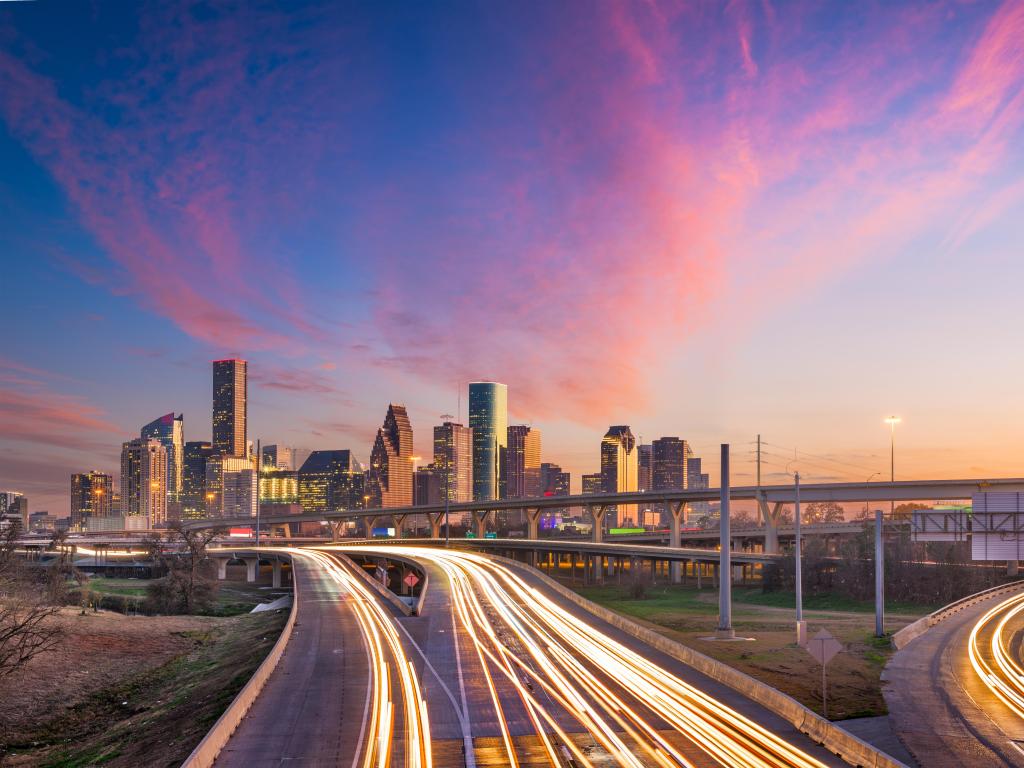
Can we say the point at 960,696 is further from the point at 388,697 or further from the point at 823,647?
the point at 388,697

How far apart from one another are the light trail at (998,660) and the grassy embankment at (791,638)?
13.0ft

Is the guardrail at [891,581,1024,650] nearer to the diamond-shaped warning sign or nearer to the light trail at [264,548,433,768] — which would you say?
the diamond-shaped warning sign

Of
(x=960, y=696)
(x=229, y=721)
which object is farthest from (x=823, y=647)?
(x=229, y=721)

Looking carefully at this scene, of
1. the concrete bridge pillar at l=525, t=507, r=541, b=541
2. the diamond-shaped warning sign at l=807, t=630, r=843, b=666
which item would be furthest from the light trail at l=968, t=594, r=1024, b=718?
the concrete bridge pillar at l=525, t=507, r=541, b=541

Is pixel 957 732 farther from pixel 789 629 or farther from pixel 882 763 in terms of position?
pixel 789 629

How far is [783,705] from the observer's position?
25125mm

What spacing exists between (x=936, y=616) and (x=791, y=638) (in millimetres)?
14500

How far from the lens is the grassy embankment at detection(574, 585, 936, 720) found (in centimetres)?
3048

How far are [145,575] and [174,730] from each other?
352 ft

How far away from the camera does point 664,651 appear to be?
37.1 m

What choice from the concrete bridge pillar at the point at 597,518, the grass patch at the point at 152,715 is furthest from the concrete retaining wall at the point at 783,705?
the concrete bridge pillar at the point at 597,518

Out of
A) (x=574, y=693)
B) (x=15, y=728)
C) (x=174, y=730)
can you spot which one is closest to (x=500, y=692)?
(x=574, y=693)

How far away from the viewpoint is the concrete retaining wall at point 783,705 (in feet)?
65.6

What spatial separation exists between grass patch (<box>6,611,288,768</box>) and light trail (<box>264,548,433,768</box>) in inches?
204
